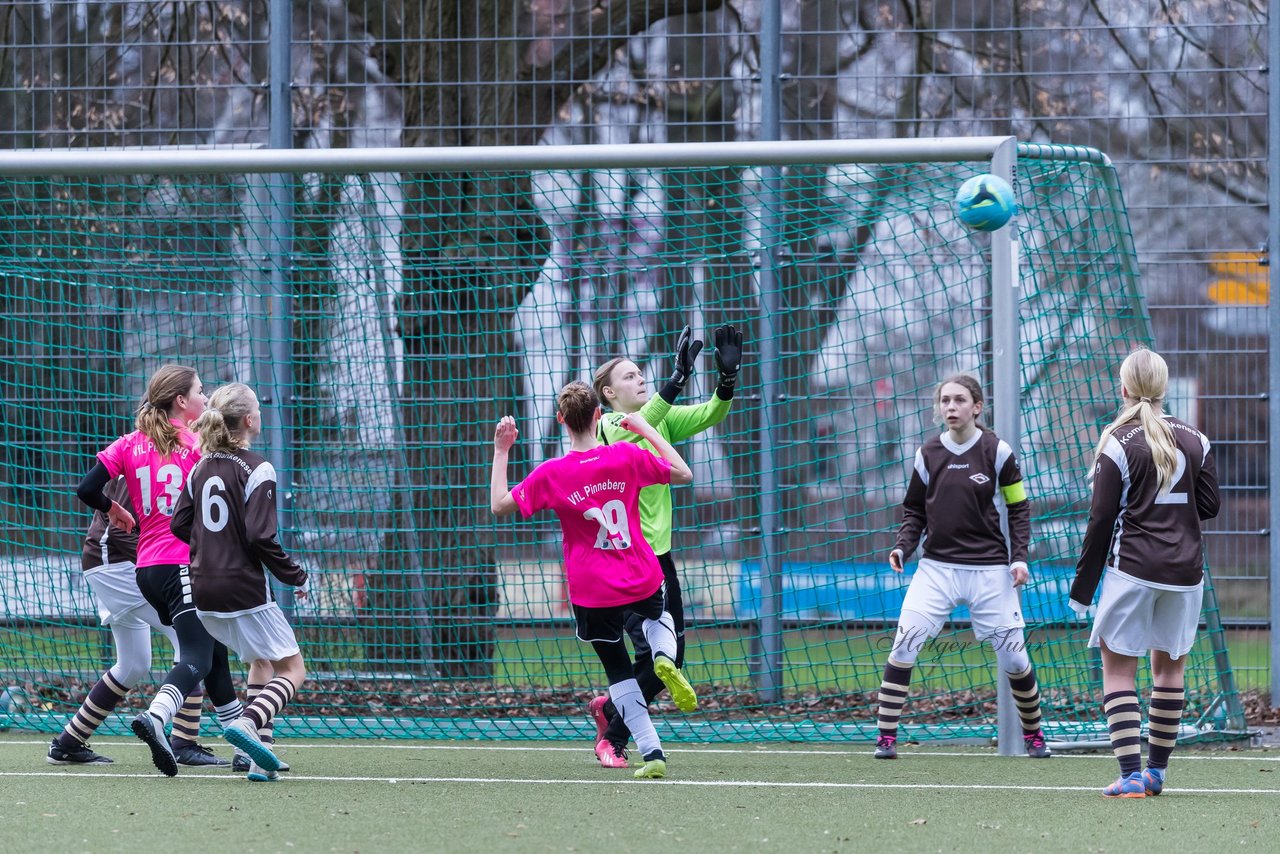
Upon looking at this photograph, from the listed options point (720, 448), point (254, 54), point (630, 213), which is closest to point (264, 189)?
point (254, 54)

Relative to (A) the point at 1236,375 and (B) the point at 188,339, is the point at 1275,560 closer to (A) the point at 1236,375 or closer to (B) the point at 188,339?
(A) the point at 1236,375

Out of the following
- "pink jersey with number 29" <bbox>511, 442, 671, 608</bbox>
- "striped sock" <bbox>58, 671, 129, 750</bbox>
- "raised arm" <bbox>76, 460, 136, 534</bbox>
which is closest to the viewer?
"pink jersey with number 29" <bbox>511, 442, 671, 608</bbox>

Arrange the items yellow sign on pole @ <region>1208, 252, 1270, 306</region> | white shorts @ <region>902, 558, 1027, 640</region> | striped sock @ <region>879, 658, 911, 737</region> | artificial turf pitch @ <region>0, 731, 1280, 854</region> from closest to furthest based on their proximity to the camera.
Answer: artificial turf pitch @ <region>0, 731, 1280, 854</region>, white shorts @ <region>902, 558, 1027, 640</region>, striped sock @ <region>879, 658, 911, 737</region>, yellow sign on pole @ <region>1208, 252, 1270, 306</region>

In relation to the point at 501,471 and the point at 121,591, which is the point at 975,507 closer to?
the point at 501,471

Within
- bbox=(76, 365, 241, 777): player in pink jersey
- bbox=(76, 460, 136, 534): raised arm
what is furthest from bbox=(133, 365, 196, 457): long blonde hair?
bbox=(76, 460, 136, 534): raised arm

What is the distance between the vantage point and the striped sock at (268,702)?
215 inches

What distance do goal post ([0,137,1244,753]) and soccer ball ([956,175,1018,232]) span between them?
1.23m

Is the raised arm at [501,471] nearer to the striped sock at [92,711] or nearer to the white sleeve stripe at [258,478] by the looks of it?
the white sleeve stripe at [258,478]

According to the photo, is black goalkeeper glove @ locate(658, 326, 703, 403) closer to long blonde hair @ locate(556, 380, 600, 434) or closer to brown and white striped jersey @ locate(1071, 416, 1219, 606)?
long blonde hair @ locate(556, 380, 600, 434)

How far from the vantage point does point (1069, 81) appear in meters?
8.13

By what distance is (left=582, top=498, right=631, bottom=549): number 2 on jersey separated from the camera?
18.1 ft

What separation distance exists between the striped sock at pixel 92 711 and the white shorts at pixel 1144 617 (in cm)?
383

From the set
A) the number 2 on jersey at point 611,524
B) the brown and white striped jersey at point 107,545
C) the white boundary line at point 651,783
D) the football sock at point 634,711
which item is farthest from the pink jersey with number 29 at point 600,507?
the brown and white striped jersey at point 107,545

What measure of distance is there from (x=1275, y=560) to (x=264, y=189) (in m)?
5.75
